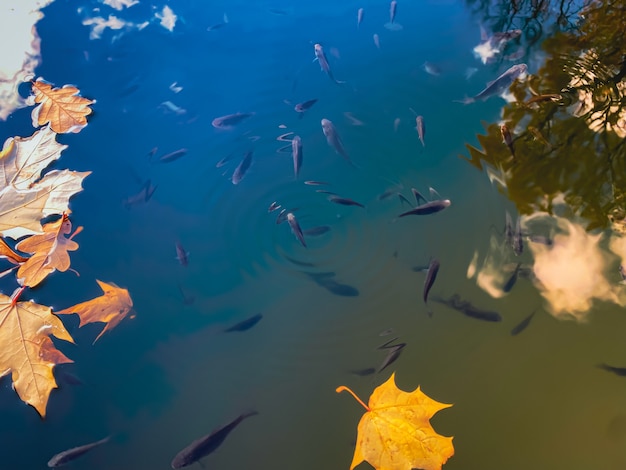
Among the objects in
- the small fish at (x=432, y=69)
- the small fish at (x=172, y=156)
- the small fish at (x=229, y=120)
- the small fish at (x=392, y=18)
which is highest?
the small fish at (x=392, y=18)

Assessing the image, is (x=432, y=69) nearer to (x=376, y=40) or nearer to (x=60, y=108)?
(x=376, y=40)

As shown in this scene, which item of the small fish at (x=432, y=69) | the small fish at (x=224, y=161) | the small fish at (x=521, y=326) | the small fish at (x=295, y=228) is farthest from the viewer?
the small fish at (x=432, y=69)

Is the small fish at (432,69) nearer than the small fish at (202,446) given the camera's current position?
No

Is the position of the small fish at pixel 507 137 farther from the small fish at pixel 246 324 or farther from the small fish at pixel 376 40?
the small fish at pixel 246 324

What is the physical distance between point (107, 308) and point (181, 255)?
0.58 ft

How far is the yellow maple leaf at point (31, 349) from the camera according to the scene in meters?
0.86

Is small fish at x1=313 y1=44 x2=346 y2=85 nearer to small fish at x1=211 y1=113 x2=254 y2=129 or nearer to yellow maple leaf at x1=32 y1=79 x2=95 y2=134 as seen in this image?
small fish at x1=211 y1=113 x2=254 y2=129

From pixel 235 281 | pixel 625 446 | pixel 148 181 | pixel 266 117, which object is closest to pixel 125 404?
pixel 235 281

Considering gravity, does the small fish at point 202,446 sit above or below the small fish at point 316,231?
below

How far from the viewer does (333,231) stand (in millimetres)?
989

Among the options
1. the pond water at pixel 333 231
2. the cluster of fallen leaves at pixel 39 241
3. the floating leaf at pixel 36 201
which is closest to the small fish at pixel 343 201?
the pond water at pixel 333 231

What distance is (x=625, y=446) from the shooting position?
0.80 metres

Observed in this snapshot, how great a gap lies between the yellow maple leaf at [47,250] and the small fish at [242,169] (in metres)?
0.35

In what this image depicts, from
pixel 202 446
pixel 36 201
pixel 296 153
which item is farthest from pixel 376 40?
pixel 202 446
